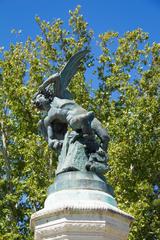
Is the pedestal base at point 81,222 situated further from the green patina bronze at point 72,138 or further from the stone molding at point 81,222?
the green patina bronze at point 72,138

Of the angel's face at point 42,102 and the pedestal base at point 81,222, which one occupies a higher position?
the angel's face at point 42,102

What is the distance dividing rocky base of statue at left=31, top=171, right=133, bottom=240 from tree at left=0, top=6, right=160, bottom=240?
351 inches

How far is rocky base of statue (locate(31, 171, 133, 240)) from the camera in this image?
22.4ft

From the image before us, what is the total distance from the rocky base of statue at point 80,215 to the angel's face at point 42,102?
4.99 feet

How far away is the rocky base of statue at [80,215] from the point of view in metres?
6.84

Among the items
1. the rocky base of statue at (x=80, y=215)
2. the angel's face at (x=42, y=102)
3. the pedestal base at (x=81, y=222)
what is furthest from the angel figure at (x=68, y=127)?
the pedestal base at (x=81, y=222)

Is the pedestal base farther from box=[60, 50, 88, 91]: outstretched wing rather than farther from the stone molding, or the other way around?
box=[60, 50, 88, 91]: outstretched wing

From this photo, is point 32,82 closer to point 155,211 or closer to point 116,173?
point 116,173

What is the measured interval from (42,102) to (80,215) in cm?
235

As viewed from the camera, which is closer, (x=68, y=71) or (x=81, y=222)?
(x=81, y=222)

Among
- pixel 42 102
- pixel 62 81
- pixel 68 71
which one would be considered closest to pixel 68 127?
pixel 42 102

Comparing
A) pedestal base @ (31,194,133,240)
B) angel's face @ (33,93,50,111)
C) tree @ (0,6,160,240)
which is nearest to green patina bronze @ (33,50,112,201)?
angel's face @ (33,93,50,111)

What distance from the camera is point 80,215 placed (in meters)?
6.89

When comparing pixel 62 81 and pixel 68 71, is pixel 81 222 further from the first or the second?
pixel 68 71
